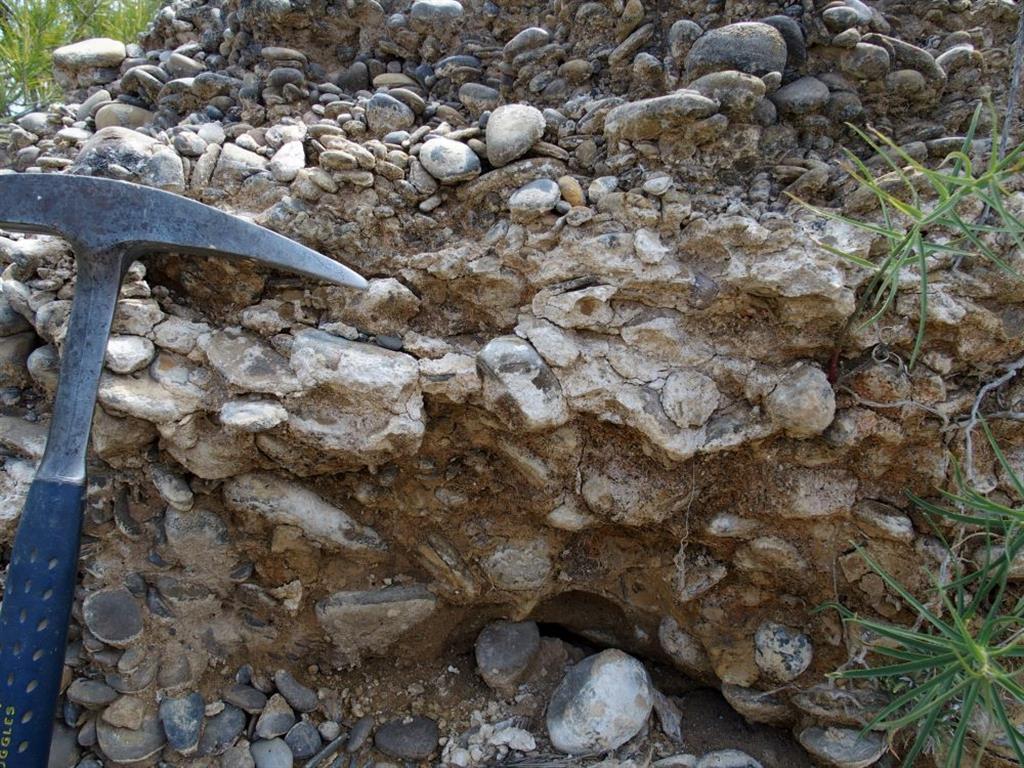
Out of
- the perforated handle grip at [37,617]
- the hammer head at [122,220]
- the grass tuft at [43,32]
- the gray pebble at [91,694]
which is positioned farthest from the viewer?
the grass tuft at [43,32]

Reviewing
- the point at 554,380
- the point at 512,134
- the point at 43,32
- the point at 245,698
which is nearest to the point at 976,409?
the point at 554,380

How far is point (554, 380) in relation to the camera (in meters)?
A: 1.64

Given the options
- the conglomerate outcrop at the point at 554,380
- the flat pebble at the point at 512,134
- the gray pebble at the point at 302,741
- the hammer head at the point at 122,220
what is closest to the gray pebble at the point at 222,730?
the conglomerate outcrop at the point at 554,380

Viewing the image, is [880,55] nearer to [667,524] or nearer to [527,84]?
[527,84]

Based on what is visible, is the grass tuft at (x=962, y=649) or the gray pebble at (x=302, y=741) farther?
the gray pebble at (x=302, y=741)

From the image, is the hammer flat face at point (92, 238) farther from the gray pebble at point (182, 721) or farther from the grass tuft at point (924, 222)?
the grass tuft at point (924, 222)

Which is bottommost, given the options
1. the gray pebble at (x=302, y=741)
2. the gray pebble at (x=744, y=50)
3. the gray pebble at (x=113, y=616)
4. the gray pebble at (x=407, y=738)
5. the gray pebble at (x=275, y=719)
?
the gray pebble at (x=407, y=738)

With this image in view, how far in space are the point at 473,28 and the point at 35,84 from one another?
1700 millimetres

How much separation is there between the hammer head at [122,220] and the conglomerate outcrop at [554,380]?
0.15m

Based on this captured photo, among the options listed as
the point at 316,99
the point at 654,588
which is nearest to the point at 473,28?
the point at 316,99

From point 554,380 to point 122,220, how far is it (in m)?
0.99

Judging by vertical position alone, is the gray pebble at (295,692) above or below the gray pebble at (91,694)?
below

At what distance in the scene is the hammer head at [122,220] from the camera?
152cm

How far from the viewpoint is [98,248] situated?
1522 mm
